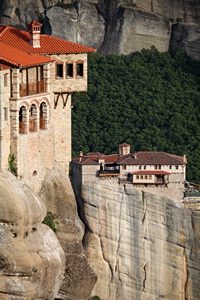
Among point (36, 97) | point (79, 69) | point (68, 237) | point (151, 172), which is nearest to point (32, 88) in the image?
point (36, 97)

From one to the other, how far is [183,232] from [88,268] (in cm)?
408

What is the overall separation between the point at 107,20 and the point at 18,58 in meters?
44.0

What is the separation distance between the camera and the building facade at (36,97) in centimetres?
9444

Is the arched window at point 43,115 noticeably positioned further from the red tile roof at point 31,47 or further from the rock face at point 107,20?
the rock face at point 107,20

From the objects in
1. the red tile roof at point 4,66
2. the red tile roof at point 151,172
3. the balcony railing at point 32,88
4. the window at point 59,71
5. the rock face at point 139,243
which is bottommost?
the rock face at point 139,243

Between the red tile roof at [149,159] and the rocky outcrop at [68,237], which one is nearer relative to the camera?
the rocky outcrop at [68,237]

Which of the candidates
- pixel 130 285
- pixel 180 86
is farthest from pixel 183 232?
pixel 180 86

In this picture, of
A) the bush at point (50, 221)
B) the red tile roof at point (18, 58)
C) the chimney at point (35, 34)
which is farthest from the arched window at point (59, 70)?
the bush at point (50, 221)

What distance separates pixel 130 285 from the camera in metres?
99.8

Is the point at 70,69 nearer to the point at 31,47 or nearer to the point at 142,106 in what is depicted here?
the point at 31,47

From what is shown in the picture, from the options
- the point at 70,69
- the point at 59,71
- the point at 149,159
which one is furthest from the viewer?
the point at 149,159

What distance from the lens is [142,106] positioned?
128m

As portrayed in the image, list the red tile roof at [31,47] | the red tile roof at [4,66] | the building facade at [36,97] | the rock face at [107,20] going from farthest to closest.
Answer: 1. the rock face at [107,20]
2. the red tile roof at [31,47]
3. the building facade at [36,97]
4. the red tile roof at [4,66]

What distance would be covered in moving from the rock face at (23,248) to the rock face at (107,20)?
1670 inches
